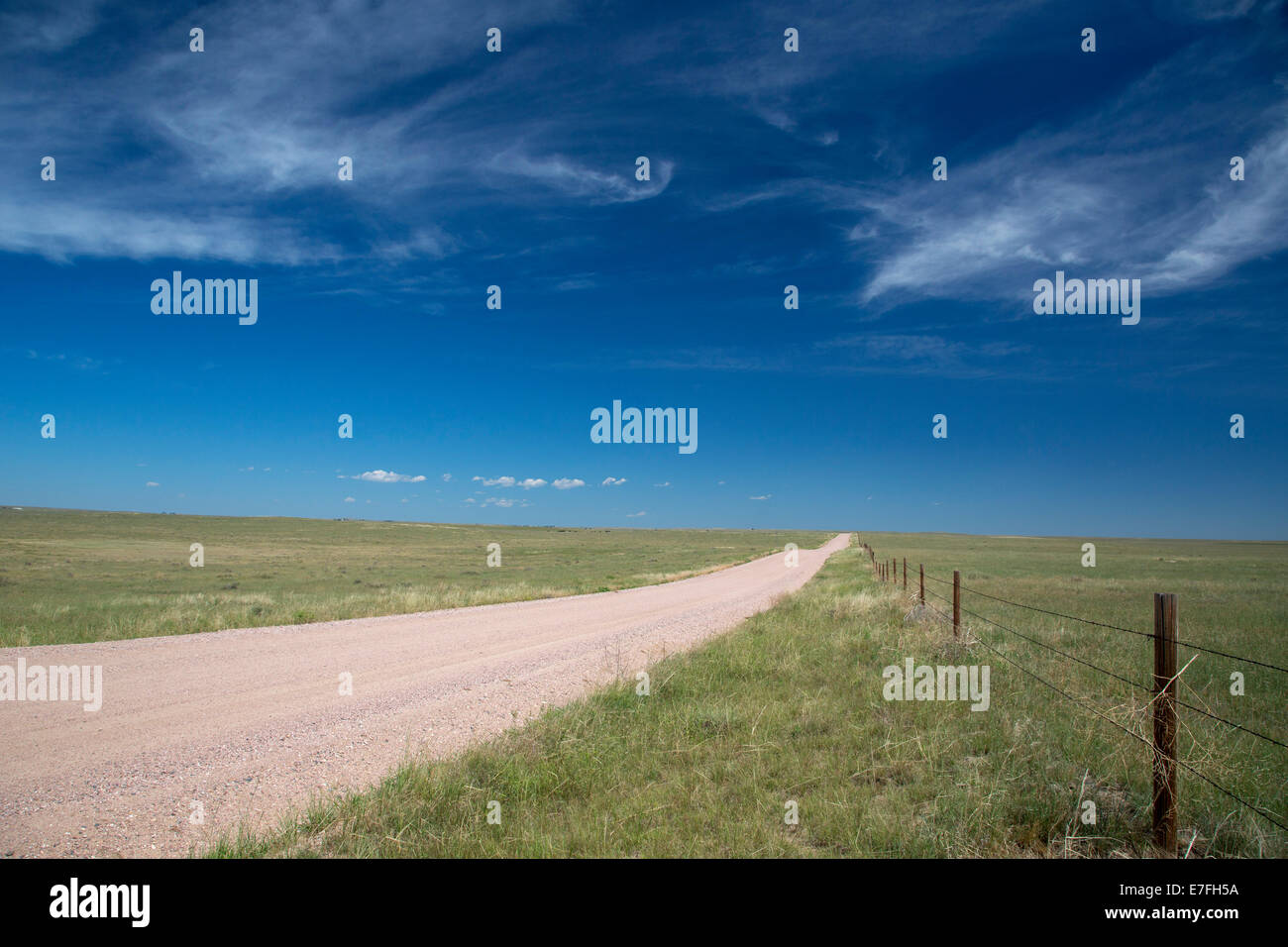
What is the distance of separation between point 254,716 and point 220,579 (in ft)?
106

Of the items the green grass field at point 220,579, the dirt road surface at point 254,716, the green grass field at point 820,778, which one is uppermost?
the green grass field at point 820,778

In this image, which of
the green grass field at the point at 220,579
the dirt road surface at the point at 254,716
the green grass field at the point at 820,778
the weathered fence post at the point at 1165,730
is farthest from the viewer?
the green grass field at the point at 220,579

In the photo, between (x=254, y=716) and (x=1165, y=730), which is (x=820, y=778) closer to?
(x=1165, y=730)

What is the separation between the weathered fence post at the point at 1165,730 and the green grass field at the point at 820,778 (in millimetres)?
155

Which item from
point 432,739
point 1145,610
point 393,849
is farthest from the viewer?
point 1145,610

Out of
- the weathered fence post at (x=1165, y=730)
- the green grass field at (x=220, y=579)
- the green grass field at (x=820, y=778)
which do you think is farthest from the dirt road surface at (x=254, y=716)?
the weathered fence post at (x=1165, y=730)

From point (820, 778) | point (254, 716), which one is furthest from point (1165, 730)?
point (254, 716)

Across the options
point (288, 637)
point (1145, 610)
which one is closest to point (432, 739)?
point (288, 637)

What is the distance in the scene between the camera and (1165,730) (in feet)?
14.8

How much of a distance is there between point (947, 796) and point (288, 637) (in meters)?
13.6

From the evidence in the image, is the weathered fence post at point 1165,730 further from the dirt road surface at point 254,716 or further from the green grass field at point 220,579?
the green grass field at point 220,579

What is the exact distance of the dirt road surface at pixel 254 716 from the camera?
5465 mm
